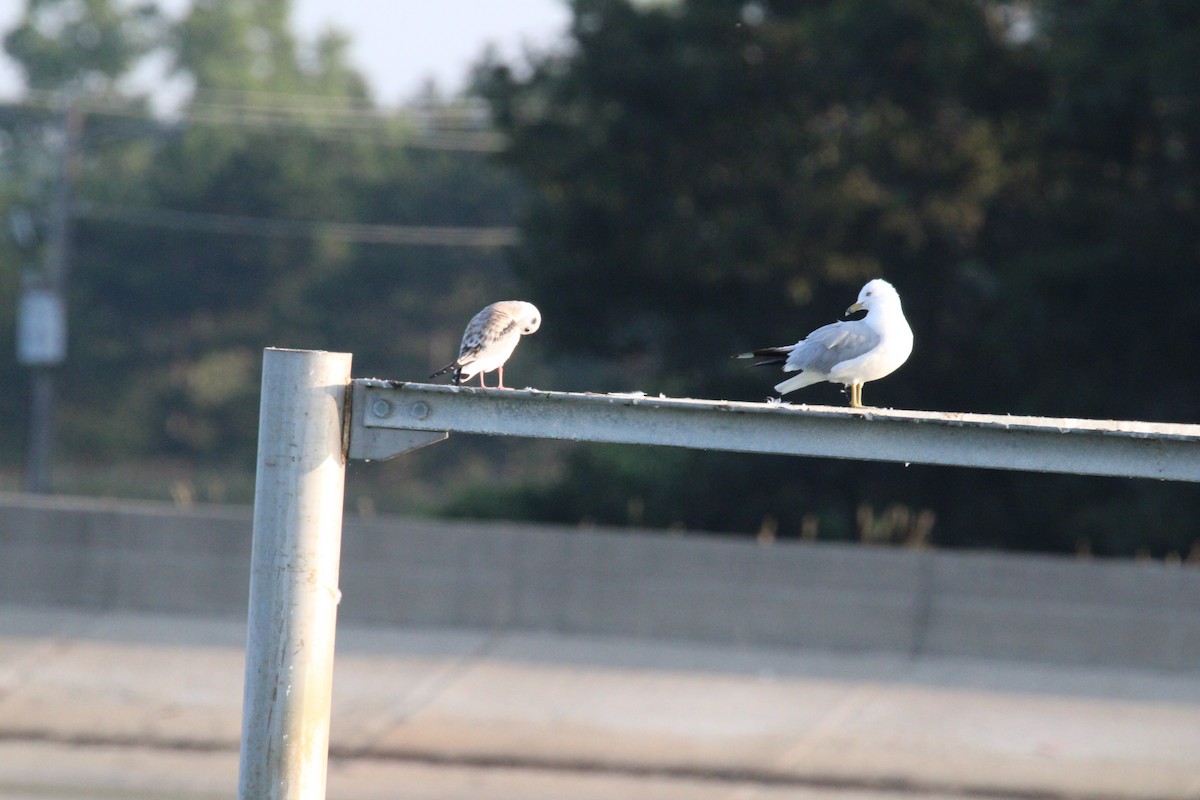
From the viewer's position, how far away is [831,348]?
5.93 meters

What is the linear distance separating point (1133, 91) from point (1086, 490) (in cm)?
519

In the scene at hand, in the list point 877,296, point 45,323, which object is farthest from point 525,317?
point 45,323

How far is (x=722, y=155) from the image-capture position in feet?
73.7

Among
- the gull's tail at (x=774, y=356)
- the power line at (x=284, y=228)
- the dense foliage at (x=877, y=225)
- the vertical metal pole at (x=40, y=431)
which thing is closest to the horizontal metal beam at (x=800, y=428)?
the gull's tail at (x=774, y=356)

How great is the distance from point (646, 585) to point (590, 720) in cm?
180

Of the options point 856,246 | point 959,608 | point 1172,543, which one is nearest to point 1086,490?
point 1172,543

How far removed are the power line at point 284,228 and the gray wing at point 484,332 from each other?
150ft

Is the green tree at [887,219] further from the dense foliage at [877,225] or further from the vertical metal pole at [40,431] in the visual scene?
the vertical metal pole at [40,431]

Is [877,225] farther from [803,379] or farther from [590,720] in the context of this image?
[803,379]

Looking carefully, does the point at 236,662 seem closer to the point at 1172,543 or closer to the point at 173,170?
the point at 1172,543

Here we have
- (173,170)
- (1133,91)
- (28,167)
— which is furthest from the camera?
(28,167)

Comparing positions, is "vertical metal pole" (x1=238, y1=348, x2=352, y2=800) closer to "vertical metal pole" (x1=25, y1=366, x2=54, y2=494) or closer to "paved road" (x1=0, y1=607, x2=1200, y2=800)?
"paved road" (x1=0, y1=607, x2=1200, y2=800)

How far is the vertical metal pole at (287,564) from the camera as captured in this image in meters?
4.75

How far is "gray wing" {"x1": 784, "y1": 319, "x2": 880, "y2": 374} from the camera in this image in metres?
5.89
